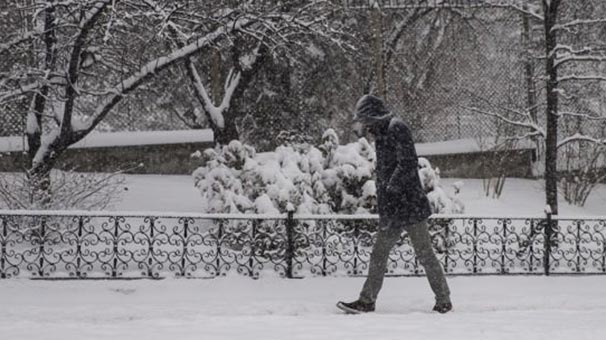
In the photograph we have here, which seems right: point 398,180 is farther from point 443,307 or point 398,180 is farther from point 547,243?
point 547,243

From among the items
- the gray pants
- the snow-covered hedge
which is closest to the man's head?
the gray pants

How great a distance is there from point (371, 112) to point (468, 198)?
7.54m

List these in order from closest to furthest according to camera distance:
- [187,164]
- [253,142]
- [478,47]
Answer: [187,164] < [253,142] < [478,47]

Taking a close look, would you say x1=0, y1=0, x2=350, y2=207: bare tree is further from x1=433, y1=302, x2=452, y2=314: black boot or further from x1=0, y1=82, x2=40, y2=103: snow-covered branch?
x1=433, y1=302, x2=452, y2=314: black boot

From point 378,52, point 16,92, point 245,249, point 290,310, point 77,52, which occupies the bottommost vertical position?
point 290,310

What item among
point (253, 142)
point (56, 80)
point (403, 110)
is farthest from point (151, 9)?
point (403, 110)

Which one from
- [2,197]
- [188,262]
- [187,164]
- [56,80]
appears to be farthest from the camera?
[187,164]

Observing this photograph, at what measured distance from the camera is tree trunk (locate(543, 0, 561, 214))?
10.8 metres

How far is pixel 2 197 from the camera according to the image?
9250mm

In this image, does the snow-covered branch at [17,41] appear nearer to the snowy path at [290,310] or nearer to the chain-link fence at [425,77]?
the snowy path at [290,310]

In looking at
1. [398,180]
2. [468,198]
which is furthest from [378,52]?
[398,180]

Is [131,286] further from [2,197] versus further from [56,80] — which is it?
[56,80]

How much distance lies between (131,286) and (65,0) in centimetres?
363

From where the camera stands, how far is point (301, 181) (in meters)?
9.58
